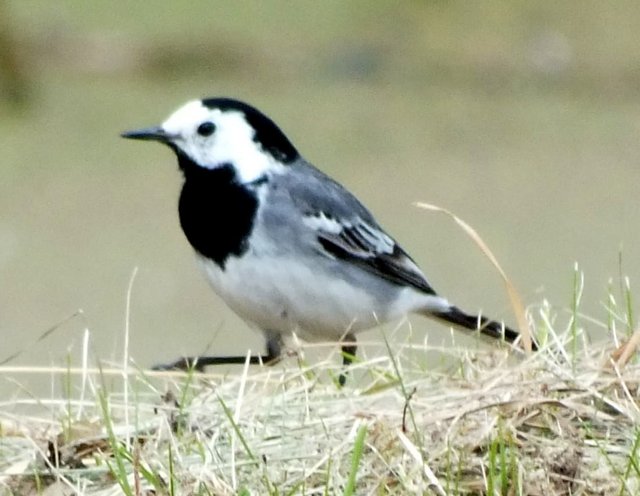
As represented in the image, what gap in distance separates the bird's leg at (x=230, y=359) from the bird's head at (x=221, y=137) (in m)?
0.35

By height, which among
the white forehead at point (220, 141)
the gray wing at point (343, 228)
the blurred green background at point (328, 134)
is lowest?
the blurred green background at point (328, 134)

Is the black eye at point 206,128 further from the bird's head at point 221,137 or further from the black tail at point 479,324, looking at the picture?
the black tail at point 479,324

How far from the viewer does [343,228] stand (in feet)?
12.7

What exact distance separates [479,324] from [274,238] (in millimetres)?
472

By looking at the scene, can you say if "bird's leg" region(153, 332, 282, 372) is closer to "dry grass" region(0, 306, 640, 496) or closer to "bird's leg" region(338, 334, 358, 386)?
"bird's leg" region(338, 334, 358, 386)

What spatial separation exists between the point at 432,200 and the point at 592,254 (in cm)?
73

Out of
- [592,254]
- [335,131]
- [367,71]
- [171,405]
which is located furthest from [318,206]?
[367,71]

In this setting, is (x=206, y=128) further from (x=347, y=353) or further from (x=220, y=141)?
(x=347, y=353)

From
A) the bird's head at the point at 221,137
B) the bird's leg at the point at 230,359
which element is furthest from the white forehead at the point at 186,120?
the bird's leg at the point at 230,359

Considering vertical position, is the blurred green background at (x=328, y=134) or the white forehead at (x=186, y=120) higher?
the white forehead at (x=186, y=120)

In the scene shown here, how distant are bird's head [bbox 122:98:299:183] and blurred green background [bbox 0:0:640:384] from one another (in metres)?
1.01

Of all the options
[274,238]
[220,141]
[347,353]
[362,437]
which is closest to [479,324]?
[347,353]

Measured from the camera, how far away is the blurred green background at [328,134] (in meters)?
5.60

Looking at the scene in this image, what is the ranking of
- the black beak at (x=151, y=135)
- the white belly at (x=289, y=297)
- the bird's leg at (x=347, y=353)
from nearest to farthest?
the bird's leg at (x=347, y=353), the white belly at (x=289, y=297), the black beak at (x=151, y=135)
